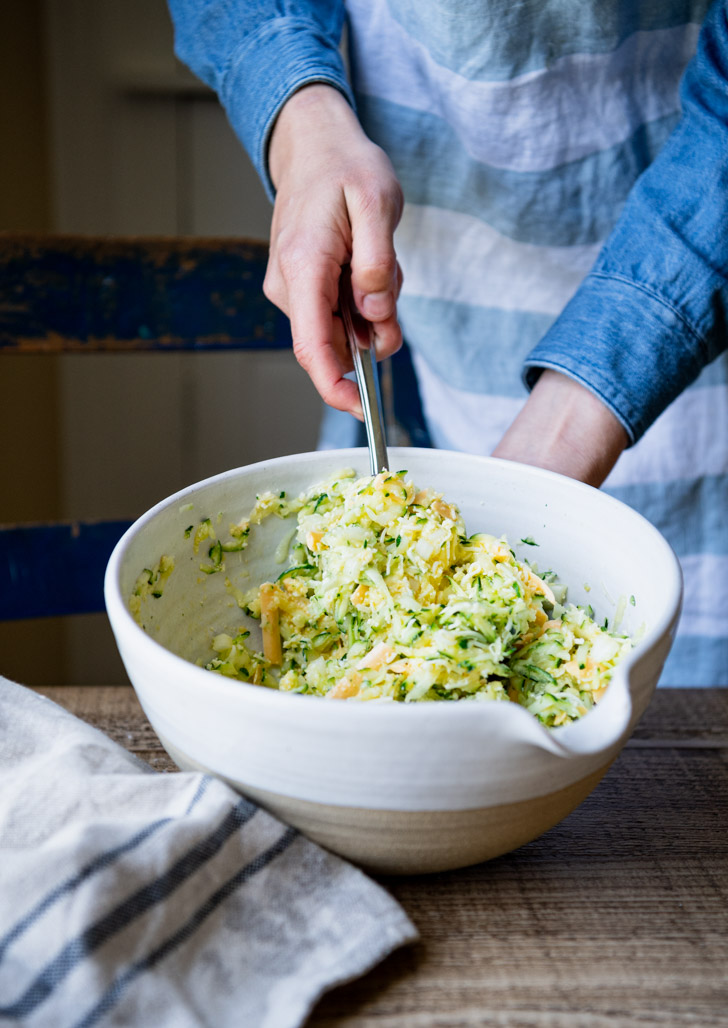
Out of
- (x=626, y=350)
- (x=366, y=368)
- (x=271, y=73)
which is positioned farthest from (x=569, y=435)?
(x=271, y=73)

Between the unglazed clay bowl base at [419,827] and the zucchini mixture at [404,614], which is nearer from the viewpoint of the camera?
the unglazed clay bowl base at [419,827]

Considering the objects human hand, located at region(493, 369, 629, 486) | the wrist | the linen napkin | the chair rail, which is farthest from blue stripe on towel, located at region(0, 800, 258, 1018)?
the chair rail

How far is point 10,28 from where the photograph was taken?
2219 millimetres

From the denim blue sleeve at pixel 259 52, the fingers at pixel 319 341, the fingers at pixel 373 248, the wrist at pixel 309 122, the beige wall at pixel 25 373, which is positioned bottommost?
the beige wall at pixel 25 373

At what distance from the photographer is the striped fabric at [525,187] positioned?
124cm

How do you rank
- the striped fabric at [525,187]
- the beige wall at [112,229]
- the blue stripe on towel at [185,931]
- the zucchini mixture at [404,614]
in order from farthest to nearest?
1. the beige wall at [112,229]
2. the striped fabric at [525,187]
3. the zucchini mixture at [404,614]
4. the blue stripe on towel at [185,931]

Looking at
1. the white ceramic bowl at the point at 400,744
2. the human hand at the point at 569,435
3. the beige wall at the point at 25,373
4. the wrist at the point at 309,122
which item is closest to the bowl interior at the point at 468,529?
the white ceramic bowl at the point at 400,744

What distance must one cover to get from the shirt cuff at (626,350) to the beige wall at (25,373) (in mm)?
Answer: 1710

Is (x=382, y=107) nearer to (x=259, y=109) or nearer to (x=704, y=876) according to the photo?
(x=259, y=109)

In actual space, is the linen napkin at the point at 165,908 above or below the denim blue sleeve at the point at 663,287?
below

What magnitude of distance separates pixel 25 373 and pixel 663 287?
6.27ft

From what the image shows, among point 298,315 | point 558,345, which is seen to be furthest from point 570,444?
point 298,315

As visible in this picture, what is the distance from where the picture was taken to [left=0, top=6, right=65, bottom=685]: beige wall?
2244 millimetres

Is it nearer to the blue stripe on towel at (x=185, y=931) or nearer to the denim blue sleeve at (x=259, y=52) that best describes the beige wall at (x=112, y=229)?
the denim blue sleeve at (x=259, y=52)
